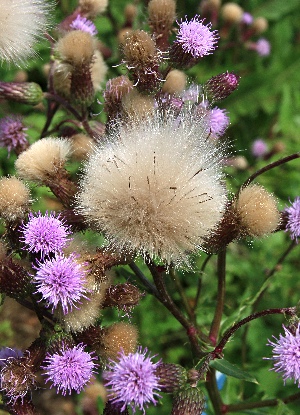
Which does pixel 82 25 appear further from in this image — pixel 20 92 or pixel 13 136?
pixel 13 136

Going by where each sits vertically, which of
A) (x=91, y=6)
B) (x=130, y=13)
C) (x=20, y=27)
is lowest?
(x=20, y=27)

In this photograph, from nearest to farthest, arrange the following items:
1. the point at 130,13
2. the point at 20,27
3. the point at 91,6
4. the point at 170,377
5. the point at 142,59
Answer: the point at 170,377
the point at 142,59
the point at 20,27
the point at 91,6
the point at 130,13

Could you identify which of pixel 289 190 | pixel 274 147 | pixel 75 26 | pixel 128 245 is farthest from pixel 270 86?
pixel 128 245

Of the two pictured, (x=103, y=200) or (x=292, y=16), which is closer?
(x=103, y=200)

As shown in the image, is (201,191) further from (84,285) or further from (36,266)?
(36,266)

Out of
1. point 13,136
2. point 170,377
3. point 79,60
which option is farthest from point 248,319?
point 13,136

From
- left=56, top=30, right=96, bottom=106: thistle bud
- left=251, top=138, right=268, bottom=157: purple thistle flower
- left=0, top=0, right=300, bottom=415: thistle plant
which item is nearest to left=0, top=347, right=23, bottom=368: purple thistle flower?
left=0, top=0, right=300, bottom=415: thistle plant

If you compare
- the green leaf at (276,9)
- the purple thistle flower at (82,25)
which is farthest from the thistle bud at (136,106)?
the green leaf at (276,9)

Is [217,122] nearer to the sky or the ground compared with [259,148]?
nearer to the ground
